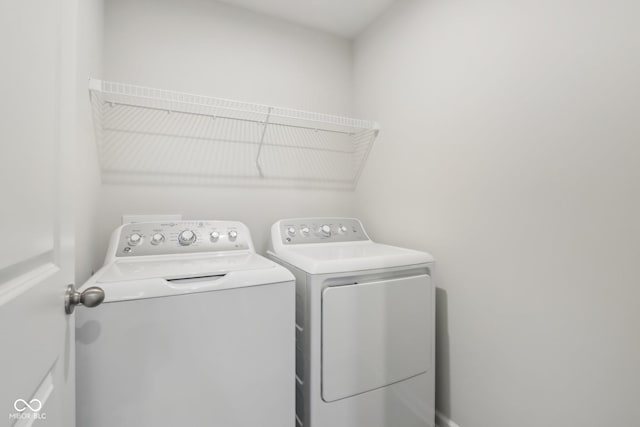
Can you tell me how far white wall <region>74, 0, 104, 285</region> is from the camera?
1088mm

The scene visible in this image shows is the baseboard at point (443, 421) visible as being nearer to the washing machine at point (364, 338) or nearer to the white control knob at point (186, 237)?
the washing machine at point (364, 338)

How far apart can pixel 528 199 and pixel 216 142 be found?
1764 millimetres

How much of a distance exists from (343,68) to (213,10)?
3.37ft

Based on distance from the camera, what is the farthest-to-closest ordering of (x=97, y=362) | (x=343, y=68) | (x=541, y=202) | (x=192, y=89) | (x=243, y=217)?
(x=343, y=68)
(x=243, y=217)
(x=192, y=89)
(x=541, y=202)
(x=97, y=362)

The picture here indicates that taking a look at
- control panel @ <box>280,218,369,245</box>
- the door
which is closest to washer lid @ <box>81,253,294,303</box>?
the door

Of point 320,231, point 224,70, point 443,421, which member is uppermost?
point 224,70

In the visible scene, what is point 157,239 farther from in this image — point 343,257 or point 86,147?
point 343,257

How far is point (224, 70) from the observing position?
1904mm

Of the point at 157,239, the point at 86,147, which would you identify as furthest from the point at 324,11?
the point at 157,239

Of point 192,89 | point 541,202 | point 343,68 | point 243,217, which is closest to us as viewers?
point 541,202

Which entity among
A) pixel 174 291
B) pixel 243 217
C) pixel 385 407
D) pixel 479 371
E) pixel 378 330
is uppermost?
pixel 243 217

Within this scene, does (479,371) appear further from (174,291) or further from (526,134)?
(174,291)

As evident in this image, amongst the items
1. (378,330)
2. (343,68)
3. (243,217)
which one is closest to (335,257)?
(378,330)

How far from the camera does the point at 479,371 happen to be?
A: 1.39m
